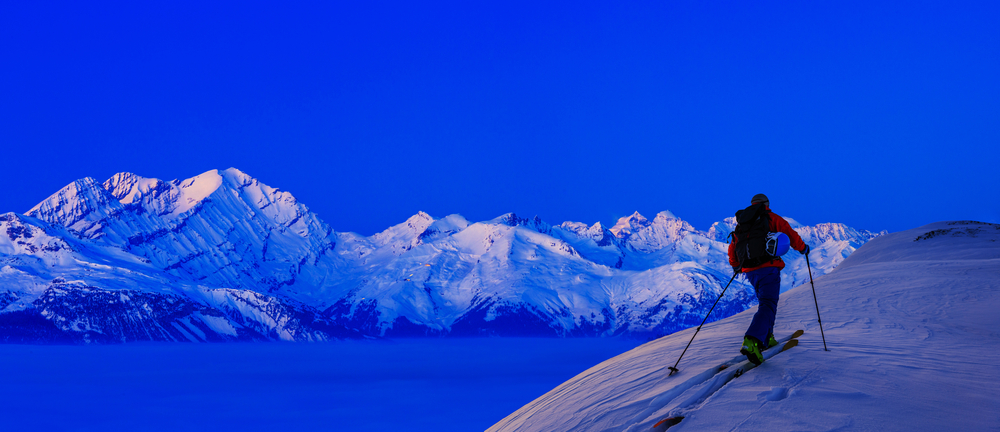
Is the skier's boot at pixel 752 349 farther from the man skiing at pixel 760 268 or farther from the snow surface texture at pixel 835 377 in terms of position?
the snow surface texture at pixel 835 377

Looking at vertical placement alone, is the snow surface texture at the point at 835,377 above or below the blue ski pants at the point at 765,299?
below

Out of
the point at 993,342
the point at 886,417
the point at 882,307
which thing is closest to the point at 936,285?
the point at 882,307

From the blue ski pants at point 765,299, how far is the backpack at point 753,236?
189 mm

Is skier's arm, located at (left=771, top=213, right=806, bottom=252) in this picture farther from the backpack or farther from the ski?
the ski

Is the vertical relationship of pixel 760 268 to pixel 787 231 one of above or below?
below

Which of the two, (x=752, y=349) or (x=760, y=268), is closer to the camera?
(x=752, y=349)

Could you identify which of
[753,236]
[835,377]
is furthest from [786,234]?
[835,377]

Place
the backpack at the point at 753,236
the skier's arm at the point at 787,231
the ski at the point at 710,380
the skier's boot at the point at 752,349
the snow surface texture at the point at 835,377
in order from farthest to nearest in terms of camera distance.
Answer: the backpack at the point at 753,236, the skier's arm at the point at 787,231, the skier's boot at the point at 752,349, the ski at the point at 710,380, the snow surface texture at the point at 835,377

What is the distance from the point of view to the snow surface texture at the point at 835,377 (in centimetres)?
756

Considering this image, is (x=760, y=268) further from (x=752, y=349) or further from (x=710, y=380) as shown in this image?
(x=710, y=380)

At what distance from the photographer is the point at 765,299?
1004cm

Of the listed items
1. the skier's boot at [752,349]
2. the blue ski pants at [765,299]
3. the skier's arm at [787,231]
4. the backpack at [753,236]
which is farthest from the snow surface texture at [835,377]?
the skier's arm at [787,231]

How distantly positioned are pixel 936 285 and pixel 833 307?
3.69 meters

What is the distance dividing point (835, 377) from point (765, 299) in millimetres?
1554
